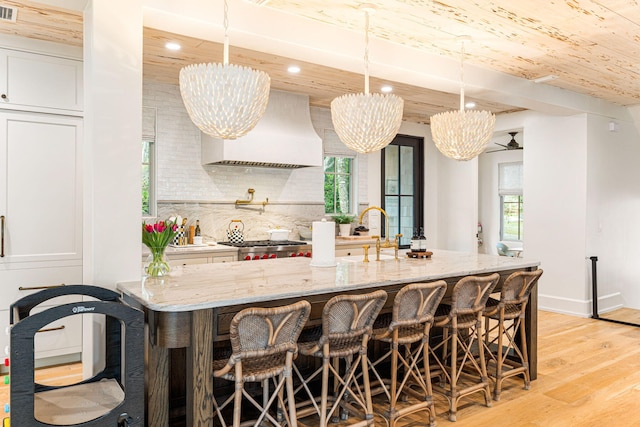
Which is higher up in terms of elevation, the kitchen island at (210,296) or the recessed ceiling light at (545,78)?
the recessed ceiling light at (545,78)

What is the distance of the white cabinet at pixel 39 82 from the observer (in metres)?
3.67

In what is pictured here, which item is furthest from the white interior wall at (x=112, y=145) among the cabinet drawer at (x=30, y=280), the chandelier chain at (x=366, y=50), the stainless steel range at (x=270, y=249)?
the stainless steel range at (x=270, y=249)

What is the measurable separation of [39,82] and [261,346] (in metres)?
3.06

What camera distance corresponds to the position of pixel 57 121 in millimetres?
3865

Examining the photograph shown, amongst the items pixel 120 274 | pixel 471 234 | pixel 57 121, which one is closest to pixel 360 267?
pixel 120 274

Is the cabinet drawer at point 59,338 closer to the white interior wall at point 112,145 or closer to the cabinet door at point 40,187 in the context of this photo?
the cabinet door at point 40,187

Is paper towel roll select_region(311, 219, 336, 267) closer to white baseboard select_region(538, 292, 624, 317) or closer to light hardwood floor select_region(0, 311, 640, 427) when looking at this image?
light hardwood floor select_region(0, 311, 640, 427)

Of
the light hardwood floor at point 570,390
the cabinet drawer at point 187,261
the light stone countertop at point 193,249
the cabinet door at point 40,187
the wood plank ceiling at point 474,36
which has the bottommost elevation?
Answer: the light hardwood floor at point 570,390

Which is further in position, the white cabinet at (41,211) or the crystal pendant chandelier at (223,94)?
the white cabinet at (41,211)

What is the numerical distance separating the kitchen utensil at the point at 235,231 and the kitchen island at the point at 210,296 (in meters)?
1.94

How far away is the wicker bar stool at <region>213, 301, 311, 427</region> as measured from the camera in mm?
2107

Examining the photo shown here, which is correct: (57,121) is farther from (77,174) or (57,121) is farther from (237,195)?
(237,195)

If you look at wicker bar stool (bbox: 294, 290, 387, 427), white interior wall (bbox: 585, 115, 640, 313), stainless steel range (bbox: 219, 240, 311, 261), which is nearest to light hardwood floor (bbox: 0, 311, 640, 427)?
wicker bar stool (bbox: 294, 290, 387, 427)

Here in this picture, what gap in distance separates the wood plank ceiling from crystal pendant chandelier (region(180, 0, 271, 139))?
102cm
